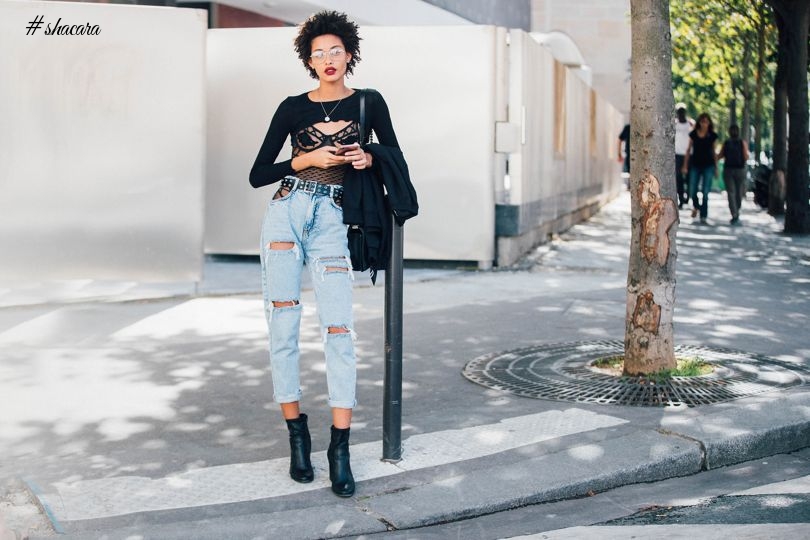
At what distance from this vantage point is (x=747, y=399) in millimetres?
6004

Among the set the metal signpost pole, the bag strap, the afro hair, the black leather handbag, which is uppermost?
the afro hair

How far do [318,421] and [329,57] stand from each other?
1.87 m

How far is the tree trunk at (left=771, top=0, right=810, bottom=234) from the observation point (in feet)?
54.9

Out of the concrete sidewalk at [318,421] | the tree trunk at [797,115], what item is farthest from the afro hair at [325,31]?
the tree trunk at [797,115]

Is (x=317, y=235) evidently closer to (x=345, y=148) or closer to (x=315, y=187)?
(x=315, y=187)

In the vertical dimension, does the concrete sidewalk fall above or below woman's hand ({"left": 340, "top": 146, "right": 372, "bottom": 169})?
below

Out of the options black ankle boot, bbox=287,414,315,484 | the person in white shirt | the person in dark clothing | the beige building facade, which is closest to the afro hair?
black ankle boot, bbox=287,414,315,484

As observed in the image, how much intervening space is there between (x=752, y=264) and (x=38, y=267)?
7386 millimetres

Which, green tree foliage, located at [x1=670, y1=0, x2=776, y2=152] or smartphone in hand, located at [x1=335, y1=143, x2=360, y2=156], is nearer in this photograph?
smartphone in hand, located at [x1=335, y1=143, x2=360, y2=156]

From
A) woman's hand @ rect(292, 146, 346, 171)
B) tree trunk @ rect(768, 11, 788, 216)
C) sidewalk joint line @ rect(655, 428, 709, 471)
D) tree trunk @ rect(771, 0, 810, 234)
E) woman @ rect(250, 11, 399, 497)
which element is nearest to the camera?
woman's hand @ rect(292, 146, 346, 171)

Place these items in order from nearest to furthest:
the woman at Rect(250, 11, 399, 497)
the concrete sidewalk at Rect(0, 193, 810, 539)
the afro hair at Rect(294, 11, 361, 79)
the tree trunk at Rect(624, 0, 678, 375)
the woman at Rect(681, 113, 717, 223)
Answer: the concrete sidewalk at Rect(0, 193, 810, 539), the woman at Rect(250, 11, 399, 497), the afro hair at Rect(294, 11, 361, 79), the tree trunk at Rect(624, 0, 678, 375), the woman at Rect(681, 113, 717, 223)

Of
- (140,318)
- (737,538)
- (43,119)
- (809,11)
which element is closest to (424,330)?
(140,318)

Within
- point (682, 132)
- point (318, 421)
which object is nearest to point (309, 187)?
point (318, 421)

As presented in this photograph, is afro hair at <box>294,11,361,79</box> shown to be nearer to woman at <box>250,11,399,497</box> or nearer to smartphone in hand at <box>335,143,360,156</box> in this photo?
woman at <box>250,11,399,497</box>
